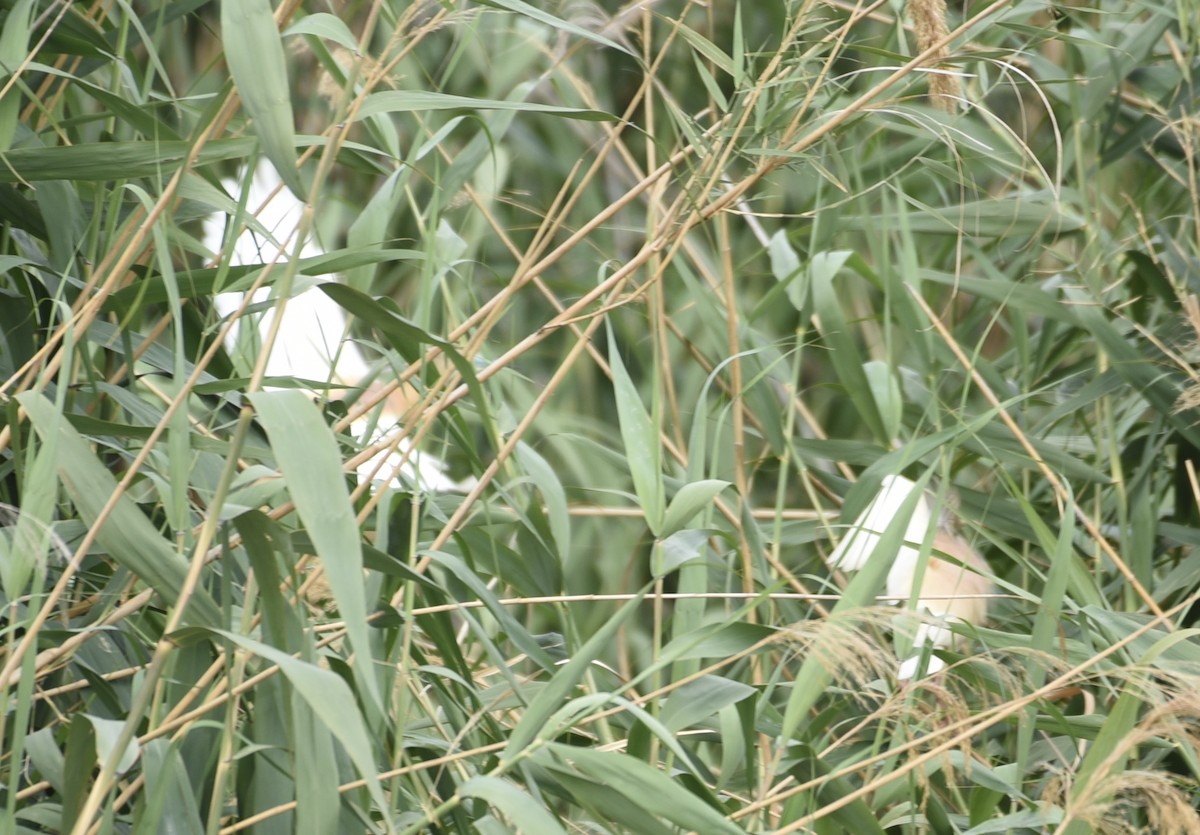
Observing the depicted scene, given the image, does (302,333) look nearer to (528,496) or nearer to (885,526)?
(528,496)

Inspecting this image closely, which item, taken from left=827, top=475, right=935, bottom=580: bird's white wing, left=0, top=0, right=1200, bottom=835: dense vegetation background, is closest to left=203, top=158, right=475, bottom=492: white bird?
left=0, top=0, right=1200, bottom=835: dense vegetation background

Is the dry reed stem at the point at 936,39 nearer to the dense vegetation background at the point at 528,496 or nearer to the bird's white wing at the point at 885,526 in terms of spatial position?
the dense vegetation background at the point at 528,496

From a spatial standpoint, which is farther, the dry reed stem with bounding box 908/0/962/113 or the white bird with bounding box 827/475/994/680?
the white bird with bounding box 827/475/994/680

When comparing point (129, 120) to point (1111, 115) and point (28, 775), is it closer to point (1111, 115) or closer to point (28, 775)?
point (28, 775)

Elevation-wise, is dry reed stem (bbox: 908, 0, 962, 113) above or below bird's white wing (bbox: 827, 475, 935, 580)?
above

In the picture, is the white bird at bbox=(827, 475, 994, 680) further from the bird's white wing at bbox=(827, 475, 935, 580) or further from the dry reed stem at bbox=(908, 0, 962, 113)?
the dry reed stem at bbox=(908, 0, 962, 113)

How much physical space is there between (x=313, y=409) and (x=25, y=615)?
26 cm

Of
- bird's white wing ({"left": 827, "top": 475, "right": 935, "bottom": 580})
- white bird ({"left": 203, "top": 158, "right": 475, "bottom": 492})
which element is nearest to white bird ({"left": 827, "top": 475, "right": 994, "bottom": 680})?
bird's white wing ({"left": 827, "top": 475, "right": 935, "bottom": 580})

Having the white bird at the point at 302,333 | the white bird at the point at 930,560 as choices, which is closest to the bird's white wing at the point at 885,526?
the white bird at the point at 930,560

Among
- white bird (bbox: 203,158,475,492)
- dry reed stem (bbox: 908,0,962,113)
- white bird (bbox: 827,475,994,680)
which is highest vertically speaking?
dry reed stem (bbox: 908,0,962,113)

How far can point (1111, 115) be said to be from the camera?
1224 mm

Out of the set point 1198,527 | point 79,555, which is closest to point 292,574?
point 79,555

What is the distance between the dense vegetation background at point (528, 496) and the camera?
2.04 feet

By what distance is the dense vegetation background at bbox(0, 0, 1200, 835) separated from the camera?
2.04ft
